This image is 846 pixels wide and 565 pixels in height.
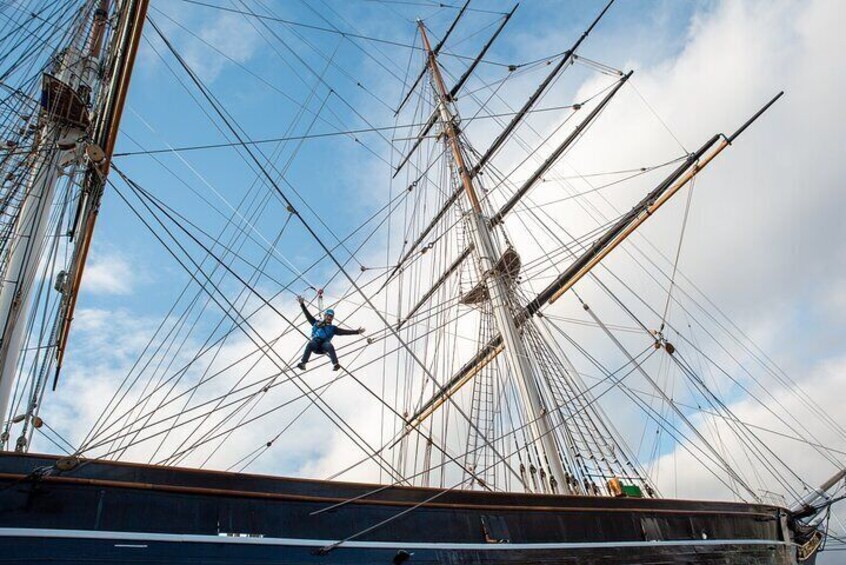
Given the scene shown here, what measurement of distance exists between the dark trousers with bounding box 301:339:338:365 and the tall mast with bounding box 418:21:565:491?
2790mm

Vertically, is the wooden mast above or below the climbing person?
above

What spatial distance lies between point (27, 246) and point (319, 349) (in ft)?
15.4

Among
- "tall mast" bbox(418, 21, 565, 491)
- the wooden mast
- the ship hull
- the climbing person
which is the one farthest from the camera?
"tall mast" bbox(418, 21, 565, 491)

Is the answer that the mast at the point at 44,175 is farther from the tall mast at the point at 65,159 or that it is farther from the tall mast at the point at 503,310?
the tall mast at the point at 503,310

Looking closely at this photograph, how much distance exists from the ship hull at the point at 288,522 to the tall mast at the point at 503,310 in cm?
→ 156

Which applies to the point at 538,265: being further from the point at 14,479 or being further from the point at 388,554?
the point at 14,479

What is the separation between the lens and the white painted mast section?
21.5ft

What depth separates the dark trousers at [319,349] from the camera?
6828 mm

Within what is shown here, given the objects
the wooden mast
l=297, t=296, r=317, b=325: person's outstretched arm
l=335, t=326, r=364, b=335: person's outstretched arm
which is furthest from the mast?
l=335, t=326, r=364, b=335: person's outstretched arm

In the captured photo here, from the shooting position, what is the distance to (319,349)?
6.86 m

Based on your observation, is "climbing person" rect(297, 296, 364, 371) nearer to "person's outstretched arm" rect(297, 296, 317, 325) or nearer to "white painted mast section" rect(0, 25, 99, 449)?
"person's outstretched arm" rect(297, 296, 317, 325)

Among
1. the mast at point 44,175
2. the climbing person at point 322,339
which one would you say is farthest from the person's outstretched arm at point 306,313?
the mast at point 44,175

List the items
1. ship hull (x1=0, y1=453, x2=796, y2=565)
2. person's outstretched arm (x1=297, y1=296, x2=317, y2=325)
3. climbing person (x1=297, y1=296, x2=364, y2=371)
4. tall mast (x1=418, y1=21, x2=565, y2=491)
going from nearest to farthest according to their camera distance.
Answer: ship hull (x1=0, y1=453, x2=796, y2=565)
person's outstretched arm (x1=297, y1=296, x2=317, y2=325)
climbing person (x1=297, y1=296, x2=364, y2=371)
tall mast (x1=418, y1=21, x2=565, y2=491)

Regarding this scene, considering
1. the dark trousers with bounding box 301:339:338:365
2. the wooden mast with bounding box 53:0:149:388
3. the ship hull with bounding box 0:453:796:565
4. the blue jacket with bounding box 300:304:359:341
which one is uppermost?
the wooden mast with bounding box 53:0:149:388
